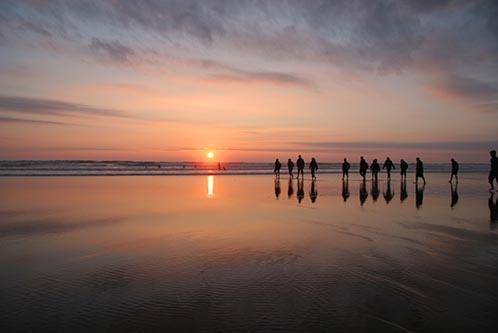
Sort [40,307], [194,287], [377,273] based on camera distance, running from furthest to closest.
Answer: [377,273], [194,287], [40,307]

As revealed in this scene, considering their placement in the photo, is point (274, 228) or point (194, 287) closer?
point (194, 287)

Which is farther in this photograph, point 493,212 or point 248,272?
point 493,212

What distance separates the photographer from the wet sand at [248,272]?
15.2 feet

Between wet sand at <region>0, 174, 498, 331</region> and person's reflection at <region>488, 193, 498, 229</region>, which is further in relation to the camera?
person's reflection at <region>488, 193, 498, 229</region>

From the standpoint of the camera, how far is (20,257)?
737 centimetres

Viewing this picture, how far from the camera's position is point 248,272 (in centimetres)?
641

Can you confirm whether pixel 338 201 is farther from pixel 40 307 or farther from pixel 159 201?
pixel 40 307

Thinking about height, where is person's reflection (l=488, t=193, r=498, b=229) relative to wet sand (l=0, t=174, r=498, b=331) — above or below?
above

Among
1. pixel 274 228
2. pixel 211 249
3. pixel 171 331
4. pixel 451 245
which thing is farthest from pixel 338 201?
pixel 171 331

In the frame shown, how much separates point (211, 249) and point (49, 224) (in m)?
5.58

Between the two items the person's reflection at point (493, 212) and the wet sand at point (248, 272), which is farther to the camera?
the person's reflection at point (493, 212)

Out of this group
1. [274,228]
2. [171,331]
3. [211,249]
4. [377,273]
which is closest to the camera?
[171,331]

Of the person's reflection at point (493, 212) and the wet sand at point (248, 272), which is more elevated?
the person's reflection at point (493, 212)

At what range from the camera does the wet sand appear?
4645 mm
